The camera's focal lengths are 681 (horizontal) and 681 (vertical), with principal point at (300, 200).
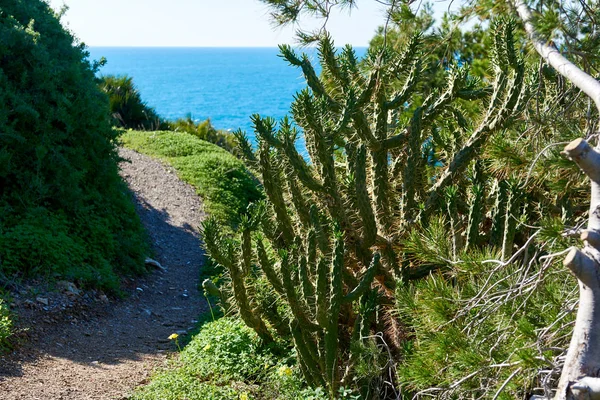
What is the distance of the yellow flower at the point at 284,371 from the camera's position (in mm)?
5084

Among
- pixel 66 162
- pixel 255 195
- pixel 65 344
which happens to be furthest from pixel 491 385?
pixel 255 195

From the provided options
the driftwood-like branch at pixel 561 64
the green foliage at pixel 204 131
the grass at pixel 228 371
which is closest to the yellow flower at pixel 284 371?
the grass at pixel 228 371

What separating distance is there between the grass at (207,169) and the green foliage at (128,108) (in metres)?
1.47

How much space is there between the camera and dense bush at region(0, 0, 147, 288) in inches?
291

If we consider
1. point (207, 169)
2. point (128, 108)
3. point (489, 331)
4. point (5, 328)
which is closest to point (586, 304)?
point (489, 331)

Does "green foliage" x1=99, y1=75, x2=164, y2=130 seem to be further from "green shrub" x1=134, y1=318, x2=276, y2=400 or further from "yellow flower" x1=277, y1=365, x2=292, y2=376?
"yellow flower" x1=277, y1=365, x2=292, y2=376

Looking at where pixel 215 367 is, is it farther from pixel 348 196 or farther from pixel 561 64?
pixel 561 64

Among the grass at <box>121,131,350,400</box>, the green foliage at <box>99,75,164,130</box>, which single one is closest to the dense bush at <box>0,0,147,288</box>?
the grass at <box>121,131,350,400</box>

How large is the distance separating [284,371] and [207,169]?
888 cm

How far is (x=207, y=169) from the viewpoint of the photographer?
538 inches

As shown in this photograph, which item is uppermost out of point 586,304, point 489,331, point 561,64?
point 561,64

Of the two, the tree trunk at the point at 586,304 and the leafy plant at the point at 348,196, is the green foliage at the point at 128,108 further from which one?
the tree trunk at the point at 586,304

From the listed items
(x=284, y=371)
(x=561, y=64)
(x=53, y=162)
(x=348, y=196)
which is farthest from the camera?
(x=53, y=162)

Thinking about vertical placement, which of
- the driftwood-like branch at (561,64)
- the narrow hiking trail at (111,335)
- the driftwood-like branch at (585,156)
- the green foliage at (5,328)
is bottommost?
the narrow hiking trail at (111,335)
